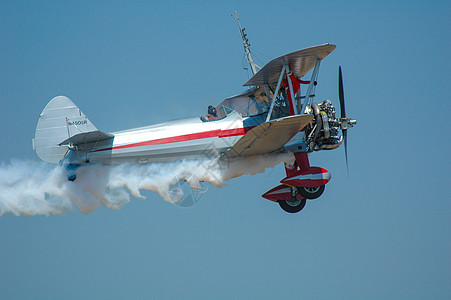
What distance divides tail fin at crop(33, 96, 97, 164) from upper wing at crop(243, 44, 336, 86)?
4451 mm

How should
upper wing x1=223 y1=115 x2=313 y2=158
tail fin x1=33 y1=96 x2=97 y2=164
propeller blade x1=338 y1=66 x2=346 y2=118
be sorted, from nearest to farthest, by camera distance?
upper wing x1=223 y1=115 x2=313 y2=158
tail fin x1=33 y1=96 x2=97 y2=164
propeller blade x1=338 y1=66 x2=346 y2=118

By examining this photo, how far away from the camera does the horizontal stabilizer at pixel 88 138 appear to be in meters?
14.3

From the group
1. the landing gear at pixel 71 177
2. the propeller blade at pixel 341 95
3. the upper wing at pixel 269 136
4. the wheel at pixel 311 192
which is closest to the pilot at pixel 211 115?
the upper wing at pixel 269 136

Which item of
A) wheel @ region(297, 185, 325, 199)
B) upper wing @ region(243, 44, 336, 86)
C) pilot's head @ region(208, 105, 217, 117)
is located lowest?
wheel @ region(297, 185, 325, 199)

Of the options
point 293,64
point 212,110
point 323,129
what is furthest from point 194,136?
point 323,129

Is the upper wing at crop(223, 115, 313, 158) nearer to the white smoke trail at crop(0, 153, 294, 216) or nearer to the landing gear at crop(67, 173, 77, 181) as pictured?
the white smoke trail at crop(0, 153, 294, 216)

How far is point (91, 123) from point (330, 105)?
20.2 ft

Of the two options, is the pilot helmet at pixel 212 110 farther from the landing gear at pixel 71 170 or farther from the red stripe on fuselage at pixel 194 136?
the landing gear at pixel 71 170

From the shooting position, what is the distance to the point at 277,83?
607 inches

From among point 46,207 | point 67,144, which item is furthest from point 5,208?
point 67,144

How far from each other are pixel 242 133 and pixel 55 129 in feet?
15.3

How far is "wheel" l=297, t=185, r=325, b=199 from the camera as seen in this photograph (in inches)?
615

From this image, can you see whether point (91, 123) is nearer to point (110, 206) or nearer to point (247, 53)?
point (110, 206)

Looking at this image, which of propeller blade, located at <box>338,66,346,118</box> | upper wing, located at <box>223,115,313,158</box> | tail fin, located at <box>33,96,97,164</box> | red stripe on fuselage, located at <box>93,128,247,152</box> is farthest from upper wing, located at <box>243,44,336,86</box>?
tail fin, located at <box>33,96,97,164</box>
